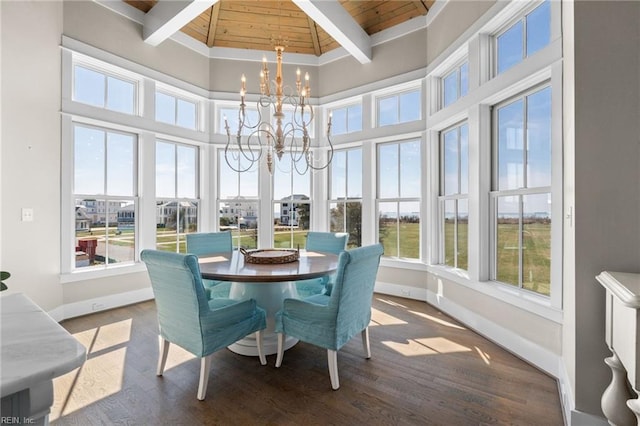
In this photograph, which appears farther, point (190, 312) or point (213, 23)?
point (213, 23)

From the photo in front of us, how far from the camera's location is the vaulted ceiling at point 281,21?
11.8 ft

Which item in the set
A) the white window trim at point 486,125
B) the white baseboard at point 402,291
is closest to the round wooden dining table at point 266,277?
the white window trim at point 486,125

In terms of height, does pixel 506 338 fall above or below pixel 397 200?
below

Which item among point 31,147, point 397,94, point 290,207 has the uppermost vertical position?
point 397,94

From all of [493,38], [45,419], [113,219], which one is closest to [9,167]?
[113,219]

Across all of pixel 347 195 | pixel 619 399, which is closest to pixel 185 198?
pixel 347 195

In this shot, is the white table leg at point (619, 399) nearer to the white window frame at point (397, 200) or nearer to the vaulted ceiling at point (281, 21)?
the white window frame at point (397, 200)

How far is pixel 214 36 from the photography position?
180 inches

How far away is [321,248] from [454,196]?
1678mm

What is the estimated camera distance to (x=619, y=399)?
1.33 meters

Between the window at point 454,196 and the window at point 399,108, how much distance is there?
1.89 ft

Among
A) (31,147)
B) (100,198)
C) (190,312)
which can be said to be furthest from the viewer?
(100,198)

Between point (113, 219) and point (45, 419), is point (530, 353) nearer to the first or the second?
point (45, 419)

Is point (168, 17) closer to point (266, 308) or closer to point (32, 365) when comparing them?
point (266, 308)
